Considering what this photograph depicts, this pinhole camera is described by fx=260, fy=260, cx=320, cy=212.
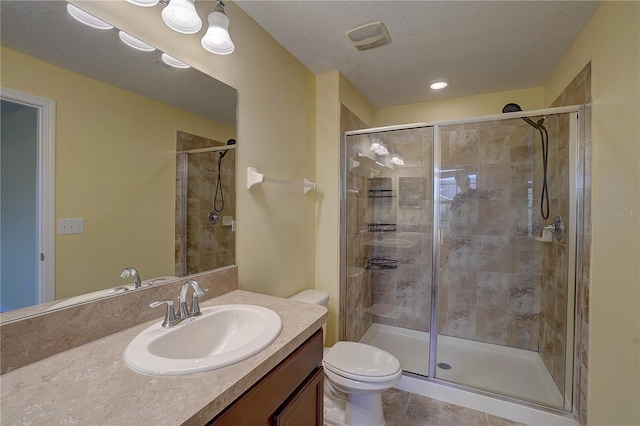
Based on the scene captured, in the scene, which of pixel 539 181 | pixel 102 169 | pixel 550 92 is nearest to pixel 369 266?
pixel 539 181

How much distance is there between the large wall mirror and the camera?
2.43 ft

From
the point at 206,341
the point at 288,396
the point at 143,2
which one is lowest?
the point at 288,396

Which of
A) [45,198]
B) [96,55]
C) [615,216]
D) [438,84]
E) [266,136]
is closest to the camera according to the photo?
[45,198]

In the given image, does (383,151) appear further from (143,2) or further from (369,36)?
(143,2)

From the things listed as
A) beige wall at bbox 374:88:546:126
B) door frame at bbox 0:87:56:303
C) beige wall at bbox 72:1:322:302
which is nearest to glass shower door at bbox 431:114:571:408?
beige wall at bbox 374:88:546:126

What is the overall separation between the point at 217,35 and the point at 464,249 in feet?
8.39

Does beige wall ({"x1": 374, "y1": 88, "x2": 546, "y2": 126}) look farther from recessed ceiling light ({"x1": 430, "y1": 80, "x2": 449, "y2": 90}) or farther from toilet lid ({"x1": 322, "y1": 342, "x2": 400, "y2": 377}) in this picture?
toilet lid ({"x1": 322, "y1": 342, "x2": 400, "y2": 377})

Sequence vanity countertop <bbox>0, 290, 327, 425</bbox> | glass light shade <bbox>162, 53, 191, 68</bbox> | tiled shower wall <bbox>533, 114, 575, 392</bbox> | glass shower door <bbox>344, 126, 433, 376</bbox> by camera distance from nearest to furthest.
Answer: vanity countertop <bbox>0, 290, 327, 425</bbox>
glass light shade <bbox>162, 53, 191, 68</bbox>
tiled shower wall <bbox>533, 114, 575, 392</bbox>
glass shower door <bbox>344, 126, 433, 376</bbox>

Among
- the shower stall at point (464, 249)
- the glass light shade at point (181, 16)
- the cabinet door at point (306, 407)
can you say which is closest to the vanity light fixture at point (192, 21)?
the glass light shade at point (181, 16)

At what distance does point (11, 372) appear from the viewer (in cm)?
67

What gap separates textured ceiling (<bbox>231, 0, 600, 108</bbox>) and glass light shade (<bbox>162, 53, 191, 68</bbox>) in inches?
22.5

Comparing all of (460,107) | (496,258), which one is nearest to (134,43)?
(460,107)

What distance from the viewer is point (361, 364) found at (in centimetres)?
152

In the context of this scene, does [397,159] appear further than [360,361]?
Yes
